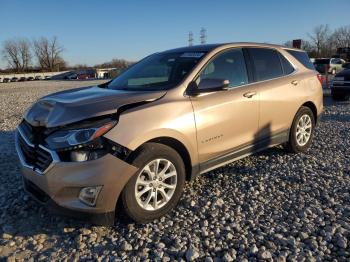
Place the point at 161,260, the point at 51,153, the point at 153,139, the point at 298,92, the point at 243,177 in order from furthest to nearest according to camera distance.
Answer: the point at 298,92 < the point at 243,177 < the point at 153,139 < the point at 51,153 < the point at 161,260

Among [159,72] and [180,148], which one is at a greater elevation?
[159,72]

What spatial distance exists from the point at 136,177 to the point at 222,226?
3.33ft

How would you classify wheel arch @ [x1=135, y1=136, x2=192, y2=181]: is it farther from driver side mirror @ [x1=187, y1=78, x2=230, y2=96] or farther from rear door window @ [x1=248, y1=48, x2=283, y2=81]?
rear door window @ [x1=248, y1=48, x2=283, y2=81]

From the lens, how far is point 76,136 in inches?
125

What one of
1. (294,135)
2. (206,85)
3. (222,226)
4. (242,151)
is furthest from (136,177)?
(294,135)

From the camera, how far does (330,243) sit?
3.16 meters

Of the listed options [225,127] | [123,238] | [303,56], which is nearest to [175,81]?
[225,127]

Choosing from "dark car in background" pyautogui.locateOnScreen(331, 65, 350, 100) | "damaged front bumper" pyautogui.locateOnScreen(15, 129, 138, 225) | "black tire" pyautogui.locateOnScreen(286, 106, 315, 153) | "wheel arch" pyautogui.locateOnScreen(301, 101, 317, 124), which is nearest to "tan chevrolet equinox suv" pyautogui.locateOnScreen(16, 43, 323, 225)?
"damaged front bumper" pyautogui.locateOnScreen(15, 129, 138, 225)

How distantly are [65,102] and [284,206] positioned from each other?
8.72 ft

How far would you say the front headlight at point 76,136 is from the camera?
317cm

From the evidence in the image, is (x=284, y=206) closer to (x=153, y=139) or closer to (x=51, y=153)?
(x=153, y=139)

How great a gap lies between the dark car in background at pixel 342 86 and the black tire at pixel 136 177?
33.3 ft

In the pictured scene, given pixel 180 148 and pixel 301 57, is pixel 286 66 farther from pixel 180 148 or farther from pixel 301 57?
pixel 180 148

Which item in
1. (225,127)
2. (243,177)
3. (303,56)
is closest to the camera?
(225,127)
